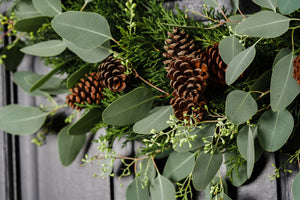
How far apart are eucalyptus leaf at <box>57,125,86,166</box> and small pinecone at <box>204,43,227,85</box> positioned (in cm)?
35

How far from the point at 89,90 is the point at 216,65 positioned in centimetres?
25

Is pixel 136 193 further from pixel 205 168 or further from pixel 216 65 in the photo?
pixel 216 65

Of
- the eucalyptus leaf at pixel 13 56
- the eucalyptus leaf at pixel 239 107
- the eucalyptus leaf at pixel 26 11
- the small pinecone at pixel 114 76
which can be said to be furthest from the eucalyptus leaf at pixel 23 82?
the eucalyptus leaf at pixel 239 107

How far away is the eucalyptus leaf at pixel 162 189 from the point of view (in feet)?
2.08

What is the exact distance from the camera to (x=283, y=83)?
50 cm

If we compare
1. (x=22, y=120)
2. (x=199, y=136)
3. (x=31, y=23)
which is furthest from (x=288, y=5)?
(x=22, y=120)

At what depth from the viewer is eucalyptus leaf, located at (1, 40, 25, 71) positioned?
33.5 inches

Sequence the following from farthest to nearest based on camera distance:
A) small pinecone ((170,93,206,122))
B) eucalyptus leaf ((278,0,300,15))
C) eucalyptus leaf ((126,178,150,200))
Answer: eucalyptus leaf ((126,178,150,200)), small pinecone ((170,93,206,122)), eucalyptus leaf ((278,0,300,15))

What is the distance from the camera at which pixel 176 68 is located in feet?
1.82

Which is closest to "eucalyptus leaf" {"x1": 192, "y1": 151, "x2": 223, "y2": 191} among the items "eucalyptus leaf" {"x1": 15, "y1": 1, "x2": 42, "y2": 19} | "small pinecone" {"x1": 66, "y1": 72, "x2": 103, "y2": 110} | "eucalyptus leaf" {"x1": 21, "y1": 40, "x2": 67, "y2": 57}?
"small pinecone" {"x1": 66, "y1": 72, "x2": 103, "y2": 110}

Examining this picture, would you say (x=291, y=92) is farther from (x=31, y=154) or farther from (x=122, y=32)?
(x=31, y=154)

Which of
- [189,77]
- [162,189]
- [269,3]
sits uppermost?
[269,3]

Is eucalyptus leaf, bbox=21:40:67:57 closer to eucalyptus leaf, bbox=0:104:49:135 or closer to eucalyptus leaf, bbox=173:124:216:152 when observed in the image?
eucalyptus leaf, bbox=0:104:49:135

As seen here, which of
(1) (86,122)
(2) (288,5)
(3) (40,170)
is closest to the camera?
(2) (288,5)
